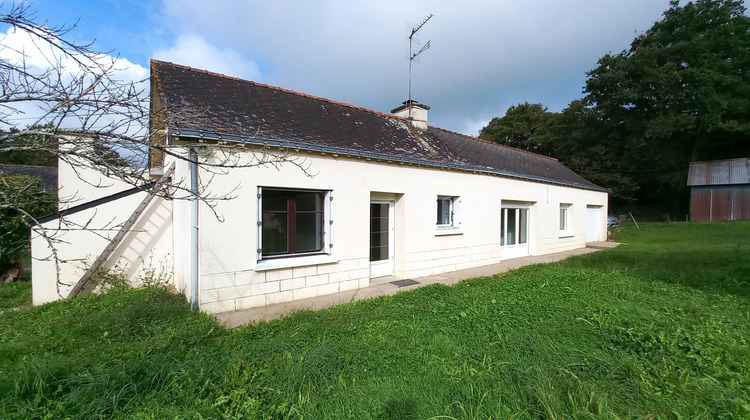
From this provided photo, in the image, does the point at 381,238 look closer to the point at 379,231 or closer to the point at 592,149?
the point at 379,231

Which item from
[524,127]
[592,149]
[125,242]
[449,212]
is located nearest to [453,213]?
[449,212]

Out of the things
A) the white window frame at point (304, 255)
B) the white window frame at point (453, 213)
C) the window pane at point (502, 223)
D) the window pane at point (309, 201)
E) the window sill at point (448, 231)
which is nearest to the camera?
the white window frame at point (304, 255)

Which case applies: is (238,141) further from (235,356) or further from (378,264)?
(378,264)

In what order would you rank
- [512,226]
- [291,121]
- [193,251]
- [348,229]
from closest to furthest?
[193,251]
[348,229]
[291,121]
[512,226]

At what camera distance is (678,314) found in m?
4.67

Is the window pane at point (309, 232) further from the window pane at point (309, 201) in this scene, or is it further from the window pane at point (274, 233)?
the window pane at point (274, 233)

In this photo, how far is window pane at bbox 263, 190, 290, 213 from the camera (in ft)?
19.5

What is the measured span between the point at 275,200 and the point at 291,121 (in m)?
2.14

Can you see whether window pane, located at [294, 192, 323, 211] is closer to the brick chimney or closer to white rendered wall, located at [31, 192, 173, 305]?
white rendered wall, located at [31, 192, 173, 305]

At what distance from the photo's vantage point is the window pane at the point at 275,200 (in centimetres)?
594

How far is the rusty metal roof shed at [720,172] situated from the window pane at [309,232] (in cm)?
3295

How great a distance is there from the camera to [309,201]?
6.43m

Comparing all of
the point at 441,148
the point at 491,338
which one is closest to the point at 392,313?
the point at 491,338

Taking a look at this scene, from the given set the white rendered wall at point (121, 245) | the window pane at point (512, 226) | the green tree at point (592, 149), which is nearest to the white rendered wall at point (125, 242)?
the white rendered wall at point (121, 245)
